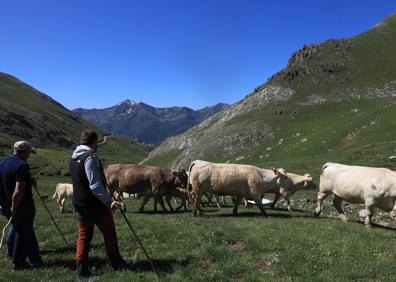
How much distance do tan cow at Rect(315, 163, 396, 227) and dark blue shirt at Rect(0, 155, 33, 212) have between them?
14.3 m

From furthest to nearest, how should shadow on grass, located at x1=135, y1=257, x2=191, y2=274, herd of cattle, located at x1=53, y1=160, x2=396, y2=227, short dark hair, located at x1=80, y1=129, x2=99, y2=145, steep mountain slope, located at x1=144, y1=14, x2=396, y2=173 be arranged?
steep mountain slope, located at x1=144, y1=14, x2=396, y2=173, herd of cattle, located at x1=53, y1=160, x2=396, y2=227, shadow on grass, located at x1=135, y1=257, x2=191, y2=274, short dark hair, located at x1=80, y1=129, x2=99, y2=145

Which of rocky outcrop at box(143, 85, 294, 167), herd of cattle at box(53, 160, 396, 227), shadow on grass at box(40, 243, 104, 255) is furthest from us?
rocky outcrop at box(143, 85, 294, 167)

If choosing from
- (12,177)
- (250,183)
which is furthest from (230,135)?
(12,177)

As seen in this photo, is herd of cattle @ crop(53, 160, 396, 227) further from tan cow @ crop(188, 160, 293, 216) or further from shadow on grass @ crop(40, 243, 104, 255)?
shadow on grass @ crop(40, 243, 104, 255)

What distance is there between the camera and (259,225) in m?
19.2

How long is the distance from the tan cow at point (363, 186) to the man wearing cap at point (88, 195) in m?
12.9

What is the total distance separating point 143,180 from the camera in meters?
28.0

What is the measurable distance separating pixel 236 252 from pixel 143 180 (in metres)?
13.8

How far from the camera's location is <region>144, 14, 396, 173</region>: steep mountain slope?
74188mm

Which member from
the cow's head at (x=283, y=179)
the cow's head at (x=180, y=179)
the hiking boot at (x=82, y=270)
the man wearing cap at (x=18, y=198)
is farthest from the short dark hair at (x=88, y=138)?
the cow's head at (x=180, y=179)

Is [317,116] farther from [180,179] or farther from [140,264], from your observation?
[140,264]

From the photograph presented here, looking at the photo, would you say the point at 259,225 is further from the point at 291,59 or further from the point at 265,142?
the point at 291,59

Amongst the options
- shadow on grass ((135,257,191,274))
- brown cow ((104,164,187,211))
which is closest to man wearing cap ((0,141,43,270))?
shadow on grass ((135,257,191,274))

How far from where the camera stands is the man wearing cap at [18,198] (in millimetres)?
12992
